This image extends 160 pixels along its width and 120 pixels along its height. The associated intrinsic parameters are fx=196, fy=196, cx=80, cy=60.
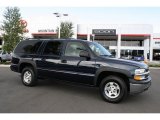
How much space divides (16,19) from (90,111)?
20.5 meters

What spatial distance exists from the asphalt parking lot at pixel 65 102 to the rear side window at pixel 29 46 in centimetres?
153

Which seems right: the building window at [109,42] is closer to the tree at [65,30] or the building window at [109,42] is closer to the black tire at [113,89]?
the tree at [65,30]

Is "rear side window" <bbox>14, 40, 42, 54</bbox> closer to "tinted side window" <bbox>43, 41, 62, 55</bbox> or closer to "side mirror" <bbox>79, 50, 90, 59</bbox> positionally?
"tinted side window" <bbox>43, 41, 62, 55</bbox>

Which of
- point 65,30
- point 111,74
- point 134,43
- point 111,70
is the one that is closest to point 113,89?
point 111,74

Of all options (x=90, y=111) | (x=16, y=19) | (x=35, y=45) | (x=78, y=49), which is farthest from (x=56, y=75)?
(x=16, y=19)

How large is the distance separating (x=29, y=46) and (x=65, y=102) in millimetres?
3364

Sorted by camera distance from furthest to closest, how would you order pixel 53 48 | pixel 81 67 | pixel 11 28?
pixel 11 28 → pixel 53 48 → pixel 81 67

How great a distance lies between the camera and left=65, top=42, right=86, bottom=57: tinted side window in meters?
6.56

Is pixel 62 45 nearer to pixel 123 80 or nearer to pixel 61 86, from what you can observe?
pixel 61 86

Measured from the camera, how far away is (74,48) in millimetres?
6723

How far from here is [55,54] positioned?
7059 millimetres

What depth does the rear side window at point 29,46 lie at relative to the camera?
25.6ft

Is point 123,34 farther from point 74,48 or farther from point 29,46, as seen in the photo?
point 74,48

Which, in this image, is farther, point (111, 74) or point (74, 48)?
point (74, 48)
